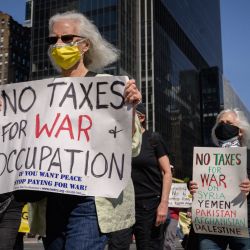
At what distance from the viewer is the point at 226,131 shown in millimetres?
4383

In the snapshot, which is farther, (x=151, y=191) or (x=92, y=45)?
(x=151, y=191)

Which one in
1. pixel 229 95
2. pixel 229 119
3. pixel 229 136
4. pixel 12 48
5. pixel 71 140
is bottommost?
pixel 71 140

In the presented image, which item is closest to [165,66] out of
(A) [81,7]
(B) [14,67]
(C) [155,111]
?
(C) [155,111]

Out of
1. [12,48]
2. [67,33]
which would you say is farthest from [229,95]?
[67,33]

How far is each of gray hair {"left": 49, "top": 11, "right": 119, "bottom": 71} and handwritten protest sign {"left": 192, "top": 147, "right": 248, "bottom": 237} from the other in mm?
1802

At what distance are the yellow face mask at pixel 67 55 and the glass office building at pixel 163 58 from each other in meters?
50.2

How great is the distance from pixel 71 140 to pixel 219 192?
2.21 m

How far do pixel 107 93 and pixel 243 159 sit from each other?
214 centimetres

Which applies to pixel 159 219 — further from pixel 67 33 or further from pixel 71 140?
pixel 67 33

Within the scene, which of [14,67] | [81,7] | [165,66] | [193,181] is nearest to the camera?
[193,181]

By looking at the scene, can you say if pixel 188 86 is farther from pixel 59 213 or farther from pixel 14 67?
pixel 59 213

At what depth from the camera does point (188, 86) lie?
279 ft

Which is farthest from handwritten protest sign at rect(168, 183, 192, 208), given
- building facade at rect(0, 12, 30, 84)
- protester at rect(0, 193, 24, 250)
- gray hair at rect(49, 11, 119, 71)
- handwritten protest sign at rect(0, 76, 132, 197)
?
building facade at rect(0, 12, 30, 84)

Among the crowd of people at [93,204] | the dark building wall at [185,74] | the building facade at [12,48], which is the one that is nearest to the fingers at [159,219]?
the crowd of people at [93,204]
